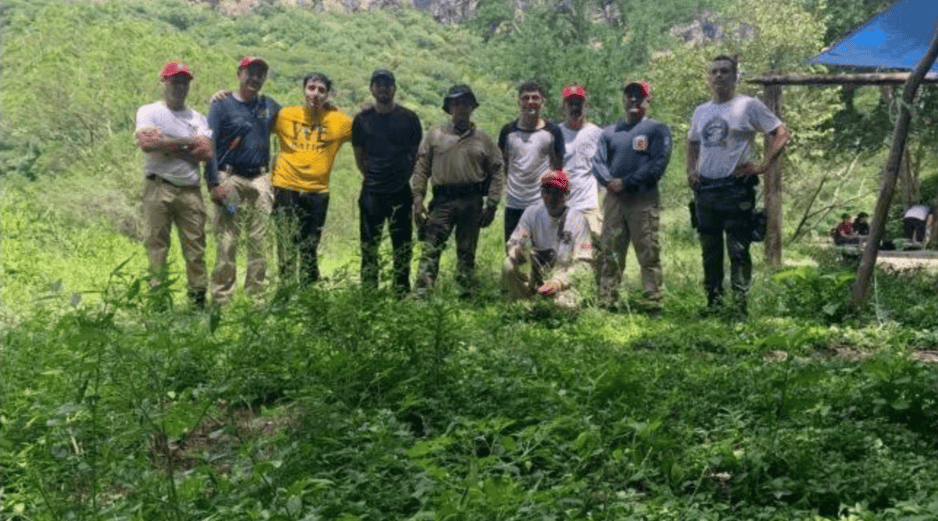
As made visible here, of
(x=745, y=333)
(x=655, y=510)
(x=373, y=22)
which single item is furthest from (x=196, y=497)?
(x=373, y=22)

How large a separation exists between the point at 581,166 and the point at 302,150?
85.8 inches

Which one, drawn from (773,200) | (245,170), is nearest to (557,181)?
(245,170)

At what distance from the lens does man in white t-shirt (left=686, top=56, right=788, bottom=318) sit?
9.09 m

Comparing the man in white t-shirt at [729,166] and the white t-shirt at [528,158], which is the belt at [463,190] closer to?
the white t-shirt at [528,158]

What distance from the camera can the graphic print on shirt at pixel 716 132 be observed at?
9.09 m

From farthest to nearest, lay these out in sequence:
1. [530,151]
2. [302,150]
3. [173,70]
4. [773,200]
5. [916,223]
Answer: [916,223] < [773,200] < [530,151] < [302,150] < [173,70]

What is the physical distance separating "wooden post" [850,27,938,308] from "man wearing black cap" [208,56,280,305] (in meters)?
4.21

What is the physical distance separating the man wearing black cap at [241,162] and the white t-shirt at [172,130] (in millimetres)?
234

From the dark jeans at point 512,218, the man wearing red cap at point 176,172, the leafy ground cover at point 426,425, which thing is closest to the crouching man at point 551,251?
the dark jeans at point 512,218

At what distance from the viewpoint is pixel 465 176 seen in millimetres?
9773

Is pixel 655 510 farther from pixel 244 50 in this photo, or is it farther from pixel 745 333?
pixel 244 50

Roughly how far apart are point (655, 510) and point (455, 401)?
1.56m

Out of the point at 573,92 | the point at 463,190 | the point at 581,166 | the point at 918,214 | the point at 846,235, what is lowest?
the point at 846,235

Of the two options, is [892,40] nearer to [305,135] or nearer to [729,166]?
[729,166]
